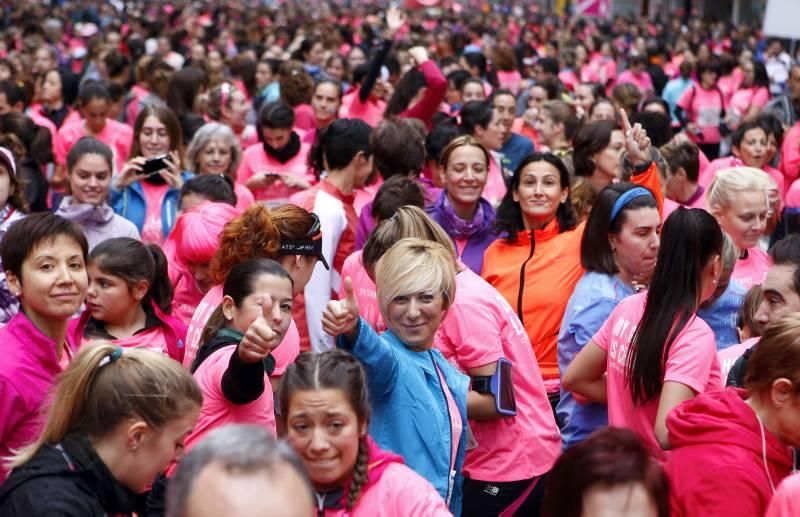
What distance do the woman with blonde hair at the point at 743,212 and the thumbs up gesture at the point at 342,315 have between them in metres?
2.89

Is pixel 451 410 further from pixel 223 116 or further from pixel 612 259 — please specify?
pixel 223 116

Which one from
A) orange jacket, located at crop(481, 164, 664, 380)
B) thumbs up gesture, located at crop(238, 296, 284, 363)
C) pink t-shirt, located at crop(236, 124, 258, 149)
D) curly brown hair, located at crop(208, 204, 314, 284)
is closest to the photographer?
thumbs up gesture, located at crop(238, 296, 284, 363)

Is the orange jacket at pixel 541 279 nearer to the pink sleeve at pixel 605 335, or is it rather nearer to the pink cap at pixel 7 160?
the pink sleeve at pixel 605 335

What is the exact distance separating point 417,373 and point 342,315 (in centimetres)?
49

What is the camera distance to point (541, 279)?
5.28 metres

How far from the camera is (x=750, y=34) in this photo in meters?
30.3

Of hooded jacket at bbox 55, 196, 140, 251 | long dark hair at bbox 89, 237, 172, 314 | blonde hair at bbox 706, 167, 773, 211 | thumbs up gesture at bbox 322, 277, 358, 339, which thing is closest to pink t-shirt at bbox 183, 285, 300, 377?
long dark hair at bbox 89, 237, 172, 314

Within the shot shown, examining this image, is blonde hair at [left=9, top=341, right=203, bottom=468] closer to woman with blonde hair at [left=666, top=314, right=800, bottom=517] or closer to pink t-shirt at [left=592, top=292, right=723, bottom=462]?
woman with blonde hair at [left=666, top=314, right=800, bottom=517]

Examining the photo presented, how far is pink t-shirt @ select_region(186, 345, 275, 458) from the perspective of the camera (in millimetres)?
3639

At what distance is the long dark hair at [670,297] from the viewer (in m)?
3.74

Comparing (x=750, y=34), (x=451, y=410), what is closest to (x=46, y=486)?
(x=451, y=410)

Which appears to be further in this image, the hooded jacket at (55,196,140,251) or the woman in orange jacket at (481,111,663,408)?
the hooded jacket at (55,196,140,251)

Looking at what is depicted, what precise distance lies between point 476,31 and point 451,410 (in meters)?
20.8

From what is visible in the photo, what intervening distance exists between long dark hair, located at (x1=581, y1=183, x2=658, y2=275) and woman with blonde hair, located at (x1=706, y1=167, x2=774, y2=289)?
1042 mm
